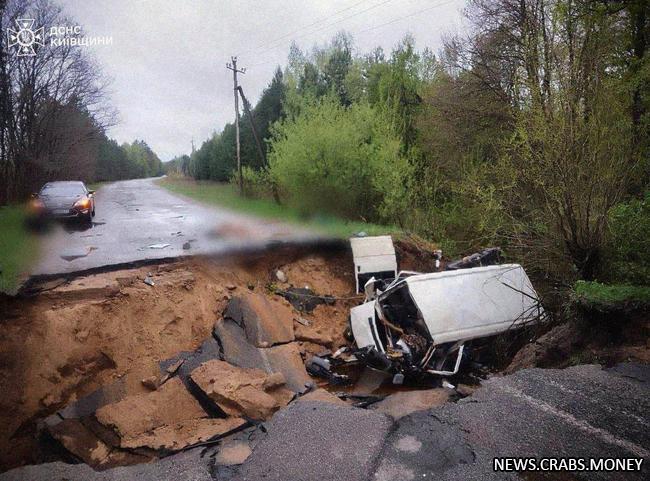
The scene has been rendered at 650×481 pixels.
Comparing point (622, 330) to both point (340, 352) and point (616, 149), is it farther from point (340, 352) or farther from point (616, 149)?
point (340, 352)

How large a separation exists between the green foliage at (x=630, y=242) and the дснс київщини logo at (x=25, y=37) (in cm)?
1133

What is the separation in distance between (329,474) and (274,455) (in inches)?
24.2

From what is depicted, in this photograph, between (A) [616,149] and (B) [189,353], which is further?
(B) [189,353]

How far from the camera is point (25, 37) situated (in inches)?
317

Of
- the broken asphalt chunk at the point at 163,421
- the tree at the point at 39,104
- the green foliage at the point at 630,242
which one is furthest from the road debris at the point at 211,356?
the tree at the point at 39,104

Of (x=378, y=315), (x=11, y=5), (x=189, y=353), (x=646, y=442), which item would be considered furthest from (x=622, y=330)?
(x=11, y=5)

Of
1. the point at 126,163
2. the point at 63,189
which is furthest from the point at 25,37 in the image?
the point at 126,163

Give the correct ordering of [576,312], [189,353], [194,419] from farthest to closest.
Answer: [189,353], [576,312], [194,419]

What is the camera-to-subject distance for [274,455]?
3.46 m

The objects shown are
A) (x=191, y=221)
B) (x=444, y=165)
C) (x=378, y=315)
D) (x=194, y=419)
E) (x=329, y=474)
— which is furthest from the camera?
(x=444, y=165)

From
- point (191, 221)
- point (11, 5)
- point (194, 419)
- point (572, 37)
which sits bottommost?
point (194, 419)

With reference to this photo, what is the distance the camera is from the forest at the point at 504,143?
5.72m

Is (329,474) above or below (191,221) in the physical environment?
below

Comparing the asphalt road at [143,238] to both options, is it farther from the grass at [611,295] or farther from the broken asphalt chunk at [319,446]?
the grass at [611,295]
